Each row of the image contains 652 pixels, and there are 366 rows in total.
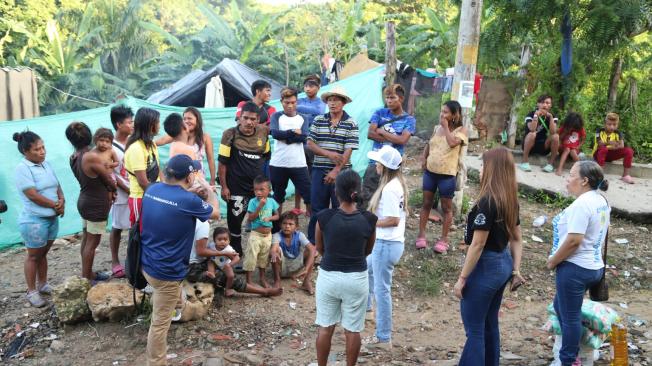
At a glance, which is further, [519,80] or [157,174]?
[519,80]

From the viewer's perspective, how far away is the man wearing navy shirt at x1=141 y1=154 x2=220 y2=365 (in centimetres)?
376

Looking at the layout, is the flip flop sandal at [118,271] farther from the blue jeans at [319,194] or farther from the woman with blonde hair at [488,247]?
the woman with blonde hair at [488,247]

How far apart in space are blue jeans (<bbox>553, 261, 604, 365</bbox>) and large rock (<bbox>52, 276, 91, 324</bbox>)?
3.90 meters

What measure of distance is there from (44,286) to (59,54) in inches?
443

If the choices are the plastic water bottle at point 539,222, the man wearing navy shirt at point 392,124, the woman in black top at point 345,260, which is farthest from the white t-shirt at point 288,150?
the plastic water bottle at point 539,222

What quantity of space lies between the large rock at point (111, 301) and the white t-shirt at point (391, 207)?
226 centimetres

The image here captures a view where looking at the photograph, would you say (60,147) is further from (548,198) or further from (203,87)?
(548,198)

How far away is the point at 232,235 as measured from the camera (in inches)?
225

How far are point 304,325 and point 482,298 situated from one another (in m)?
2.07

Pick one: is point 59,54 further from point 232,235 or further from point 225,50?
point 232,235

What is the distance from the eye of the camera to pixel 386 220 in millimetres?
4309

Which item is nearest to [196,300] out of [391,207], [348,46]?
[391,207]

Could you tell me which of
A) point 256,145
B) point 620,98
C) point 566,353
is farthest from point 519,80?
point 566,353

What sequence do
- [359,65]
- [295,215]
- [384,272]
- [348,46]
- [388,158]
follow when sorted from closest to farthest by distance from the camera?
[388,158] → [384,272] → [295,215] → [359,65] → [348,46]
